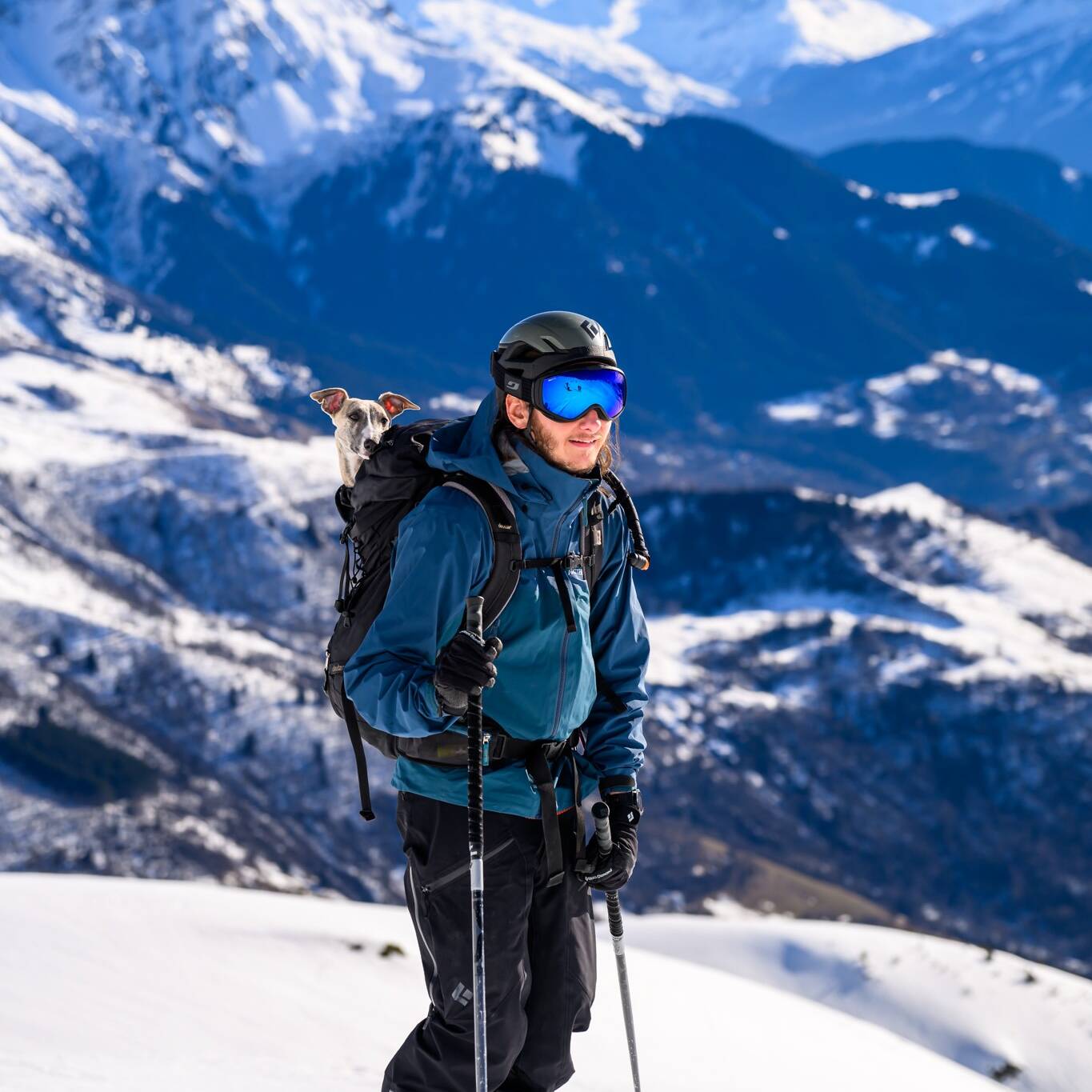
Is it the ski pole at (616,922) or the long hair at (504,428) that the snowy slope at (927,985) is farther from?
the long hair at (504,428)

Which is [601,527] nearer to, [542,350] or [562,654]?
[562,654]

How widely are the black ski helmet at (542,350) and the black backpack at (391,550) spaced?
23.0 inches

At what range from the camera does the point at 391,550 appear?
8.68 m

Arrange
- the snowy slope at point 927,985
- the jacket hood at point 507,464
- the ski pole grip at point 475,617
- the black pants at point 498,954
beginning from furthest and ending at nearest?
the snowy slope at point 927,985
the black pants at point 498,954
the jacket hood at point 507,464
the ski pole grip at point 475,617

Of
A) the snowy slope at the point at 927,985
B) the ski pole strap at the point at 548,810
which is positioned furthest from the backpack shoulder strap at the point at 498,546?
the snowy slope at the point at 927,985

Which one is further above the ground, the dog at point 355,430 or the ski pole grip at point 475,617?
the dog at point 355,430

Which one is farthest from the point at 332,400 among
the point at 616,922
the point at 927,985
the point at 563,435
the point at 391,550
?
the point at 927,985

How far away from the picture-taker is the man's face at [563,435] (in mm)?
8688

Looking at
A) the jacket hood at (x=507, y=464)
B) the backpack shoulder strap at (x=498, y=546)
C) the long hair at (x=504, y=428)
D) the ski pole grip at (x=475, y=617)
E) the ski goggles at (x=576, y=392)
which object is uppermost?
the ski goggles at (x=576, y=392)

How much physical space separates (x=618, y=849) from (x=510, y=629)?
1.72 meters

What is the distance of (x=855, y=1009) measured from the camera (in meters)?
29.0

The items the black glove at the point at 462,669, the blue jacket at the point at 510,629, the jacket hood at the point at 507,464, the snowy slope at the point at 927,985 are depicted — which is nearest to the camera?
the black glove at the point at 462,669

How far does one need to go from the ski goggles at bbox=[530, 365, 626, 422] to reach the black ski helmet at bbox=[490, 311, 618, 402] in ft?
0.16

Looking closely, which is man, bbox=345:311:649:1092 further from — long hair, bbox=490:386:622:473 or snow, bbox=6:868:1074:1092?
snow, bbox=6:868:1074:1092
